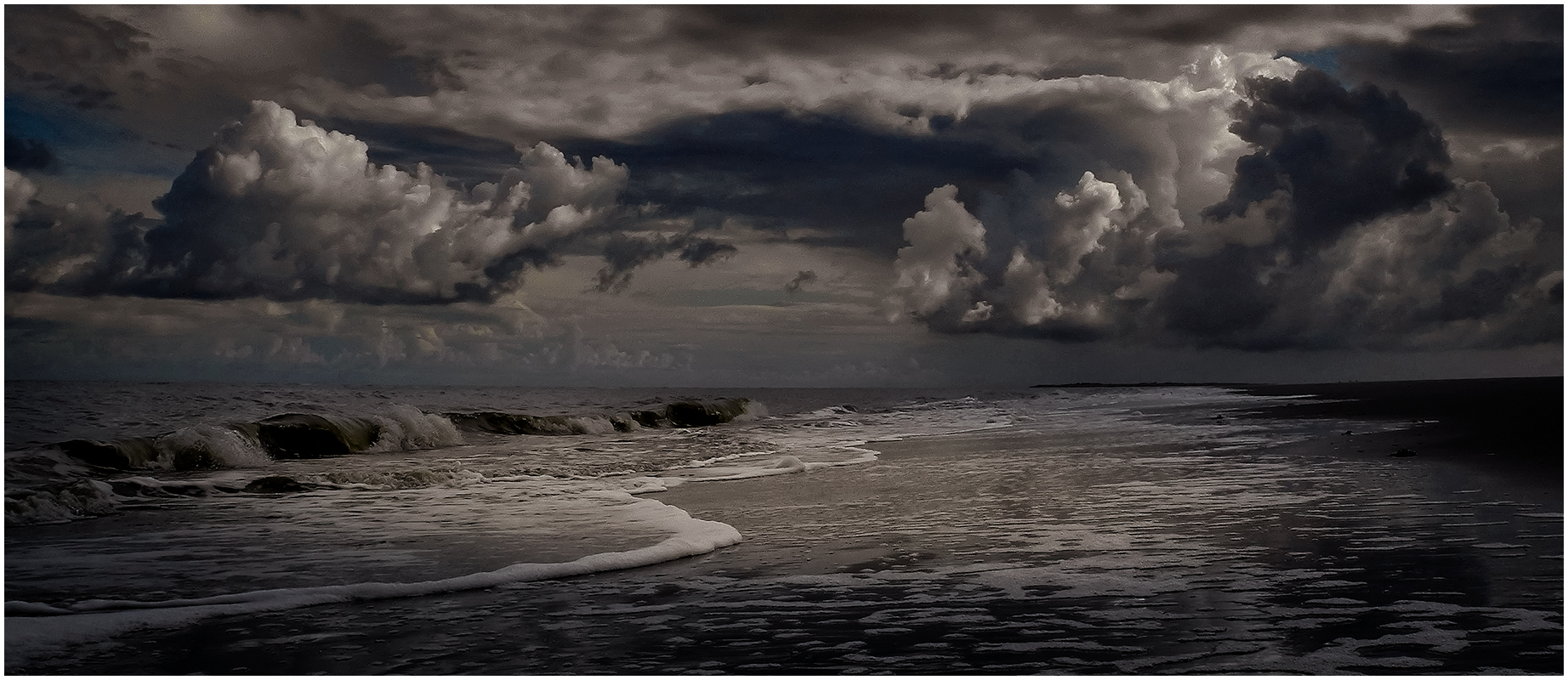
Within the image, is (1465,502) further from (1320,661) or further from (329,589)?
(329,589)

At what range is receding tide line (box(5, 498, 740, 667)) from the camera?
5.43 m

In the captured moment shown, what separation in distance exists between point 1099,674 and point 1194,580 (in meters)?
2.04

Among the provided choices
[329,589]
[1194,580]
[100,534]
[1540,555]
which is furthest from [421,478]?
[1540,555]

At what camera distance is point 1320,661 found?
4570 millimetres

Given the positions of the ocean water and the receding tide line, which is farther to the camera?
the receding tide line

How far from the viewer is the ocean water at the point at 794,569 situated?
488 cm

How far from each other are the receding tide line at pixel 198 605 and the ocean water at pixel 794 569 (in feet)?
0.08

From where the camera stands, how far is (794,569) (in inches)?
269

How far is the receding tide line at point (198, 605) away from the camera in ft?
17.8

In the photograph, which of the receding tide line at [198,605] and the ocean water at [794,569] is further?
the receding tide line at [198,605]

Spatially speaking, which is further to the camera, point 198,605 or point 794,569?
point 794,569

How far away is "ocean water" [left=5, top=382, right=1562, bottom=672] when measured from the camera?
16.0ft

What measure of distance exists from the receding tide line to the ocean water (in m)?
0.02

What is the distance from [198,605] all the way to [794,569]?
3.95 metres
